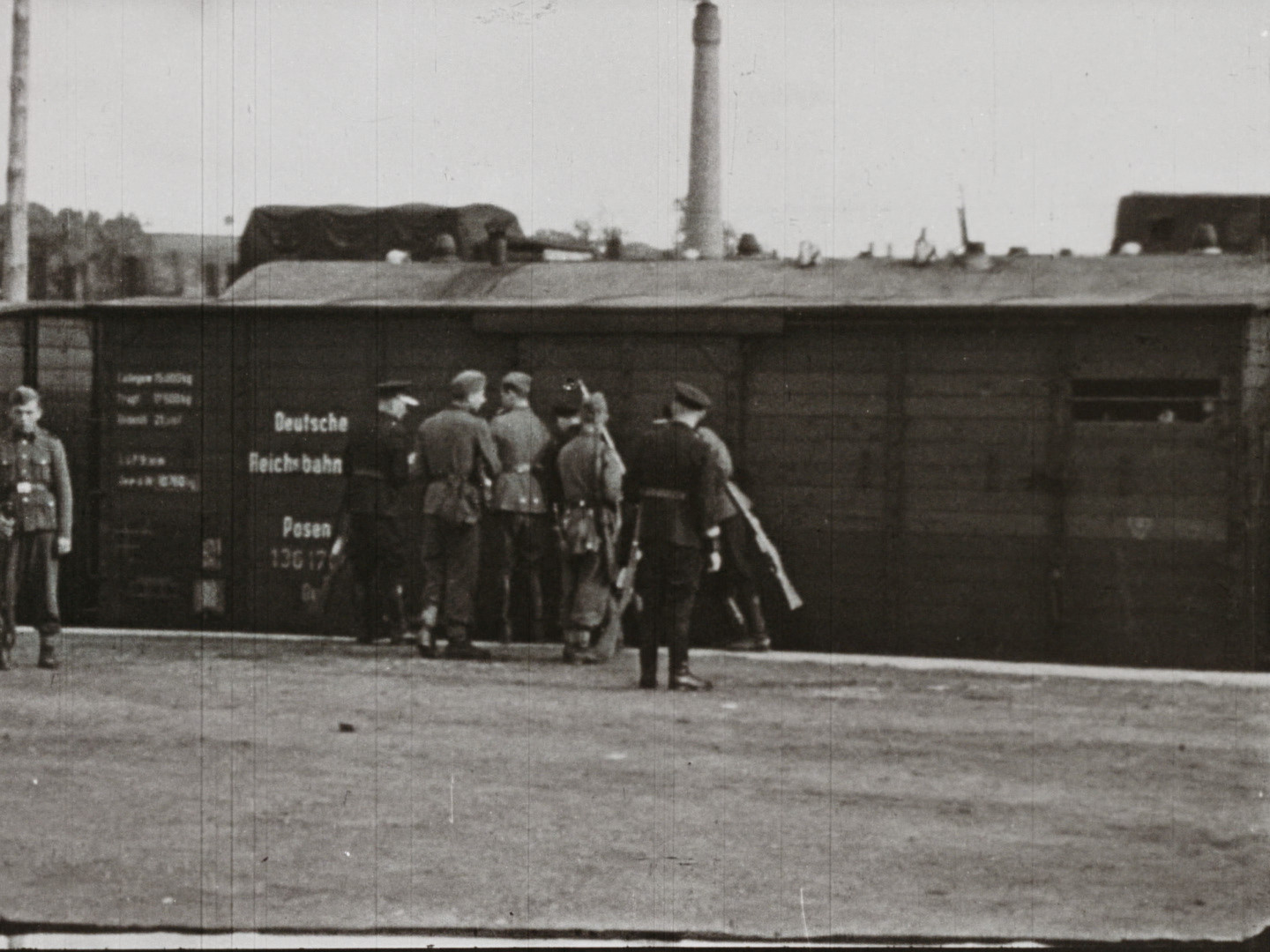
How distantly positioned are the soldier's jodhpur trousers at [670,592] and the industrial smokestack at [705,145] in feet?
29.4

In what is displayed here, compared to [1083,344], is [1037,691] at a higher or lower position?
lower

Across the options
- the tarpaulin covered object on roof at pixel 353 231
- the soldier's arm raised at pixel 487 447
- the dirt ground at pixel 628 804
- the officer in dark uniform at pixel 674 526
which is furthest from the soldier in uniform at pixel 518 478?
the tarpaulin covered object on roof at pixel 353 231

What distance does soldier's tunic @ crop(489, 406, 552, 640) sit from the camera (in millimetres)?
14109

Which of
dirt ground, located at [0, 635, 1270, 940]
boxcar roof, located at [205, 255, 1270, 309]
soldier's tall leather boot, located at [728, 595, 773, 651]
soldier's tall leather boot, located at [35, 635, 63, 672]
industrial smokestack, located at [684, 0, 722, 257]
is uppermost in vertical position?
industrial smokestack, located at [684, 0, 722, 257]

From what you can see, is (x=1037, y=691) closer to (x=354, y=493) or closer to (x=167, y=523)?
(x=354, y=493)

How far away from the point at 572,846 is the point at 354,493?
7398 millimetres

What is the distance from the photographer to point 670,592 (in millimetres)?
11906

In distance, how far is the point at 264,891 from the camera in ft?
21.3

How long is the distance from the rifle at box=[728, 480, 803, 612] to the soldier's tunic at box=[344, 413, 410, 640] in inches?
90.7

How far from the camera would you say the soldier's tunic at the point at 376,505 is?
1427 cm

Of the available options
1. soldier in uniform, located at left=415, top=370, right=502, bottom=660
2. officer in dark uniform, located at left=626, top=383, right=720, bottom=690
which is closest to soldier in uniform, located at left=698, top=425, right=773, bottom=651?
soldier in uniform, located at left=415, top=370, right=502, bottom=660

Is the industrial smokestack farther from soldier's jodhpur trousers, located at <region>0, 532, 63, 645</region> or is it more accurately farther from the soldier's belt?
soldier's jodhpur trousers, located at <region>0, 532, 63, 645</region>

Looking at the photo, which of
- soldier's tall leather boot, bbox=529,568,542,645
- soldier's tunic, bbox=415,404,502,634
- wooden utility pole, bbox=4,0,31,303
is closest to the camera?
wooden utility pole, bbox=4,0,31,303

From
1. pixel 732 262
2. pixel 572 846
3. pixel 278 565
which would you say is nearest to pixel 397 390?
pixel 278 565
